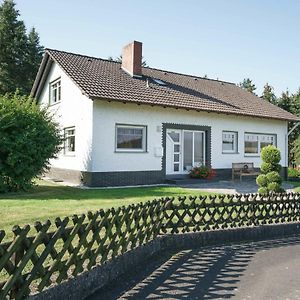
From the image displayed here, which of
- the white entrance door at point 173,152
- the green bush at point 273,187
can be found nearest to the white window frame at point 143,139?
the white entrance door at point 173,152

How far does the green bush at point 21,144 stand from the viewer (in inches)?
525

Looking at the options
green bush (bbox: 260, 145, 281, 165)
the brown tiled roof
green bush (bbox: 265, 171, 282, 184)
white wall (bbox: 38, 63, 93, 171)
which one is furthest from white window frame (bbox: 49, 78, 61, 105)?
green bush (bbox: 265, 171, 282, 184)

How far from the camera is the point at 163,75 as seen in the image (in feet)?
76.8

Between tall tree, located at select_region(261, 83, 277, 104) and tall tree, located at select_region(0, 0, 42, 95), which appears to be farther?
tall tree, located at select_region(261, 83, 277, 104)

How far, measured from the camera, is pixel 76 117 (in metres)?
18.0

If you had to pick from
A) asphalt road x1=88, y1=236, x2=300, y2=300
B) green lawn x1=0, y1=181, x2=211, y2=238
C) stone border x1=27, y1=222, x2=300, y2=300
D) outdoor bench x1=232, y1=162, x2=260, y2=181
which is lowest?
asphalt road x1=88, y1=236, x2=300, y2=300

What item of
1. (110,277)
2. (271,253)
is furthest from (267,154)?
(110,277)

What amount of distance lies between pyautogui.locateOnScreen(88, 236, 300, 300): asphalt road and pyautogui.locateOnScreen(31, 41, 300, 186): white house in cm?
1027

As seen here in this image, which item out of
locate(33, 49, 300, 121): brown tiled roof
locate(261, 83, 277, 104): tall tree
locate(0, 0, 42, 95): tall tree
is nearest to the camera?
locate(33, 49, 300, 121): brown tiled roof

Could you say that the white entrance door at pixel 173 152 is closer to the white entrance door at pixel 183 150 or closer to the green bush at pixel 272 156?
the white entrance door at pixel 183 150

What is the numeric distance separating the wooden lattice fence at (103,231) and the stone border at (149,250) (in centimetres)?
10

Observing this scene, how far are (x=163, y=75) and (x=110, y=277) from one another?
19637 millimetres

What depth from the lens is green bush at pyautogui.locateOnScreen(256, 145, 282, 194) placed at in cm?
1154

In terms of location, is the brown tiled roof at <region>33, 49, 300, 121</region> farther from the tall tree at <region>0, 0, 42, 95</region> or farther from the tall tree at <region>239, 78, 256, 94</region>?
the tall tree at <region>239, 78, 256, 94</region>
